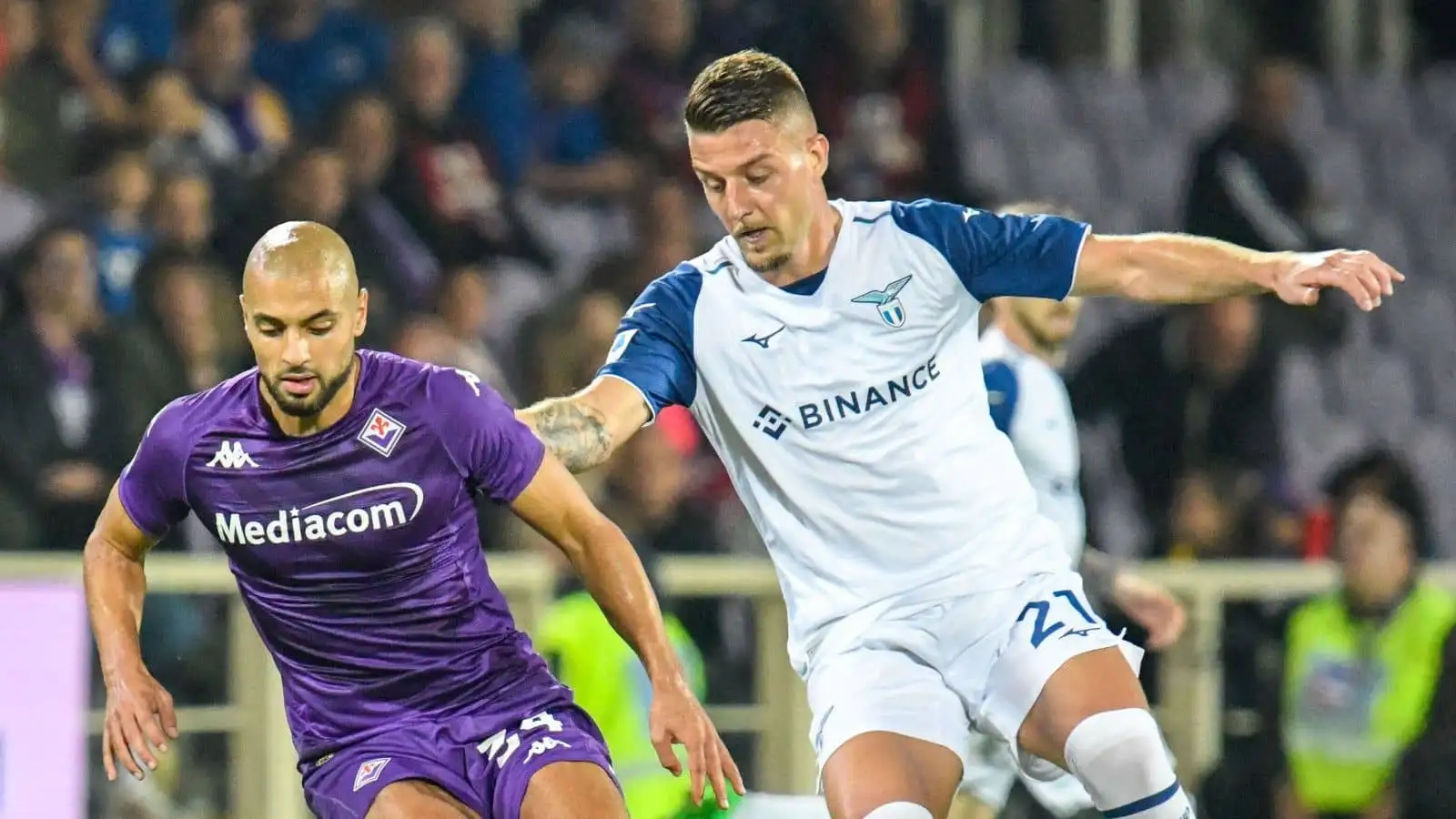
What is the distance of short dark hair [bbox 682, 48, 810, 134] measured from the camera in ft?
15.8

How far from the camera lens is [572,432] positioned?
4.71m

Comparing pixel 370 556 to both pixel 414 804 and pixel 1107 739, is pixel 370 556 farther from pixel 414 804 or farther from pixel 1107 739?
pixel 1107 739

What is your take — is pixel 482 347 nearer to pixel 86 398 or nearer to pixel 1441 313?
pixel 86 398

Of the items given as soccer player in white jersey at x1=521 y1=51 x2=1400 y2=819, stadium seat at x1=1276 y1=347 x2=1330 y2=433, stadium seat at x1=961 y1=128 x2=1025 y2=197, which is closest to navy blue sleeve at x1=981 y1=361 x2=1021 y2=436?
soccer player in white jersey at x1=521 y1=51 x2=1400 y2=819

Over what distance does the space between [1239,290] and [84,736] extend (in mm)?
3964

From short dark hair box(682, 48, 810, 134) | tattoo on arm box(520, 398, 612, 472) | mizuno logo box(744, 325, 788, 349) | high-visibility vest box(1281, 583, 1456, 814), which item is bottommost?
high-visibility vest box(1281, 583, 1456, 814)

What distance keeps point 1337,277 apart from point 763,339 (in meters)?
1.17

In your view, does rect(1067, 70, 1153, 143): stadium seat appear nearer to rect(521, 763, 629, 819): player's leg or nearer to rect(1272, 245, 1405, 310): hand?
rect(1272, 245, 1405, 310): hand

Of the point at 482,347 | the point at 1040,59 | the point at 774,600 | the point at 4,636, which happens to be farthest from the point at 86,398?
the point at 1040,59

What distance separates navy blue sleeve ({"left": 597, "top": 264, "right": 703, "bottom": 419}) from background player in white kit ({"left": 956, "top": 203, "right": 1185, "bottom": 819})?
144 cm

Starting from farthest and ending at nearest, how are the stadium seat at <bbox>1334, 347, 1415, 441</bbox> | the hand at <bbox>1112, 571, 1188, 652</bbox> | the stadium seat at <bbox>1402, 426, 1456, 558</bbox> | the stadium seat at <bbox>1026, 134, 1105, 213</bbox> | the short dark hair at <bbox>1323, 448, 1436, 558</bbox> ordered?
the stadium seat at <bbox>1026, 134, 1105, 213</bbox>
the stadium seat at <bbox>1334, 347, 1415, 441</bbox>
the stadium seat at <bbox>1402, 426, 1456, 558</bbox>
the short dark hair at <bbox>1323, 448, 1436, 558</bbox>
the hand at <bbox>1112, 571, 1188, 652</bbox>

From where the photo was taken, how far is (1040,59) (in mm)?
12492

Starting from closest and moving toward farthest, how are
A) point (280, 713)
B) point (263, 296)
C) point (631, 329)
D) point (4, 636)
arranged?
point (263, 296) → point (631, 329) → point (4, 636) → point (280, 713)

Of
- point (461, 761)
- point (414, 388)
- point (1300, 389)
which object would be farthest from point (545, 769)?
point (1300, 389)
